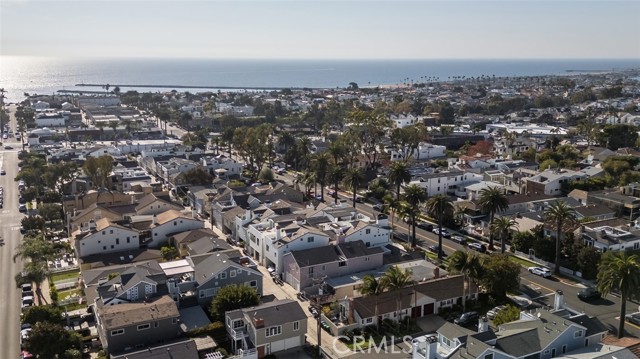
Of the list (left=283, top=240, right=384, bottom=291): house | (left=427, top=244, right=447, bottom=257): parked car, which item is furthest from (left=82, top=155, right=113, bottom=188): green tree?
(left=427, top=244, right=447, bottom=257): parked car

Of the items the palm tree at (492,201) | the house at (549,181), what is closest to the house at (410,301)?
the palm tree at (492,201)

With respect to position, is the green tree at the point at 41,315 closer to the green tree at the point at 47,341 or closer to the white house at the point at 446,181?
the green tree at the point at 47,341

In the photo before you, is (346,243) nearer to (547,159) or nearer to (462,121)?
(547,159)

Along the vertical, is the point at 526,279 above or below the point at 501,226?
below

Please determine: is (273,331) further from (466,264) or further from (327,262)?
(466,264)

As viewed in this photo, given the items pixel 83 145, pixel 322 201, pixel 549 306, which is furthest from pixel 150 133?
pixel 549 306

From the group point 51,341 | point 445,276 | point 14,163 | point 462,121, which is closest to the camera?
point 51,341
